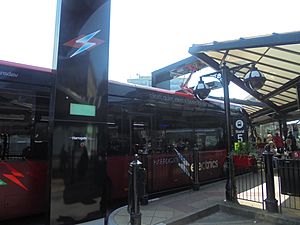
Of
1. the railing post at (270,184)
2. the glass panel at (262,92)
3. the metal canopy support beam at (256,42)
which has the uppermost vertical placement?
the glass panel at (262,92)

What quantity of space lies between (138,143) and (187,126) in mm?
2119

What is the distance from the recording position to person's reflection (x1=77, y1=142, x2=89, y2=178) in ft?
17.6

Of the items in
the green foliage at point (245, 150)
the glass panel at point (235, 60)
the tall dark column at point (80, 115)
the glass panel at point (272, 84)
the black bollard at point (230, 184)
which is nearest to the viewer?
the tall dark column at point (80, 115)

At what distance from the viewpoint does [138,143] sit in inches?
302

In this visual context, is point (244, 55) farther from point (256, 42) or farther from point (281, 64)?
point (256, 42)

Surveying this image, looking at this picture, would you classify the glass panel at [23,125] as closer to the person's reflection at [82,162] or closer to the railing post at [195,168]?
the person's reflection at [82,162]

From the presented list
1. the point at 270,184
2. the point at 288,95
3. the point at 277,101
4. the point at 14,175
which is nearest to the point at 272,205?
the point at 270,184

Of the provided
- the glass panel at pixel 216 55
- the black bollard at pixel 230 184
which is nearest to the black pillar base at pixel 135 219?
the black bollard at pixel 230 184

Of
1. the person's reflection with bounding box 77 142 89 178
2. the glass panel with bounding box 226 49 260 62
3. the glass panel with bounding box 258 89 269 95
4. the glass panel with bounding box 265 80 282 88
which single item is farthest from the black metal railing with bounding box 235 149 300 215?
the glass panel with bounding box 258 89 269 95

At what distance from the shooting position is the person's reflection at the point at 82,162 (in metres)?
5.37

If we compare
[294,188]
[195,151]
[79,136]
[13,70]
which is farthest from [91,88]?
[294,188]

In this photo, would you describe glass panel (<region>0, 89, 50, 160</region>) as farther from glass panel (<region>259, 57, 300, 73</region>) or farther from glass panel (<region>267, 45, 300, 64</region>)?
glass panel (<region>259, 57, 300, 73</region>)

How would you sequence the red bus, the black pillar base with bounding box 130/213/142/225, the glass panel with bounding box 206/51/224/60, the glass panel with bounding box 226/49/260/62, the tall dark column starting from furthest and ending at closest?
the glass panel with bounding box 206/51/224/60 → the glass panel with bounding box 226/49/260/62 → the red bus → the black pillar base with bounding box 130/213/142/225 → the tall dark column

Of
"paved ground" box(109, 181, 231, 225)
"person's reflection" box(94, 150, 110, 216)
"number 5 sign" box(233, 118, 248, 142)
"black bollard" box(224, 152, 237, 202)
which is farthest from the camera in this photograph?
"number 5 sign" box(233, 118, 248, 142)
